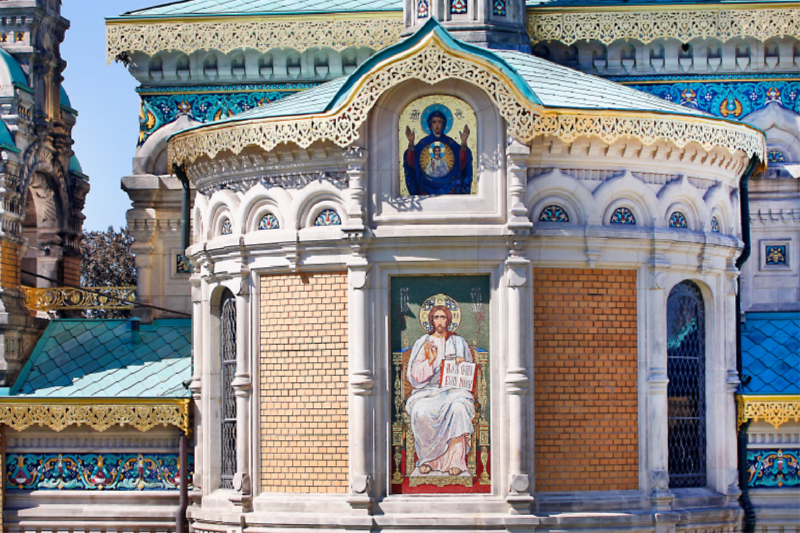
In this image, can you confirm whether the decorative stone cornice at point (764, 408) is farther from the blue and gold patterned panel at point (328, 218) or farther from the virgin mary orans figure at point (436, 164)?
the blue and gold patterned panel at point (328, 218)

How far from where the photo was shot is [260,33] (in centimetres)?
2114

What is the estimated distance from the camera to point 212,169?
17.3 m

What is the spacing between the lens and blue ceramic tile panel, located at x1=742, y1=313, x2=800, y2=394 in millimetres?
17859

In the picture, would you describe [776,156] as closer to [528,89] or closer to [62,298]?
[528,89]

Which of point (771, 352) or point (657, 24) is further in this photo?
point (657, 24)

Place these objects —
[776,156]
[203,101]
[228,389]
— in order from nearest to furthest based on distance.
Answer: [228,389]
[776,156]
[203,101]

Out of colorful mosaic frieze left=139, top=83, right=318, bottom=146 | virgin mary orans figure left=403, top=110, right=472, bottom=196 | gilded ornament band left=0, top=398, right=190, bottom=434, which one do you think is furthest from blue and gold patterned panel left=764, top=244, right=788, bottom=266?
gilded ornament band left=0, top=398, right=190, bottom=434

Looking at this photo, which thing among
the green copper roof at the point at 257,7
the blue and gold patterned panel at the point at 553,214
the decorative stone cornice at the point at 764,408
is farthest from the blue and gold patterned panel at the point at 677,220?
the green copper roof at the point at 257,7

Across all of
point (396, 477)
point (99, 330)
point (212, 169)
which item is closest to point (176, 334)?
point (99, 330)

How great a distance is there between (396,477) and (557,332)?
282 centimetres

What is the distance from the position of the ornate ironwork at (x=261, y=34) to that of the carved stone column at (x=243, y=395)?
6045 millimetres

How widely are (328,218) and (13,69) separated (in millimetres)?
7446

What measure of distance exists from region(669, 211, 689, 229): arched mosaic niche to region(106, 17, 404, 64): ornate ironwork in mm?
6778

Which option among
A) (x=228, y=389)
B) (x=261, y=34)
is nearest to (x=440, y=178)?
(x=228, y=389)
